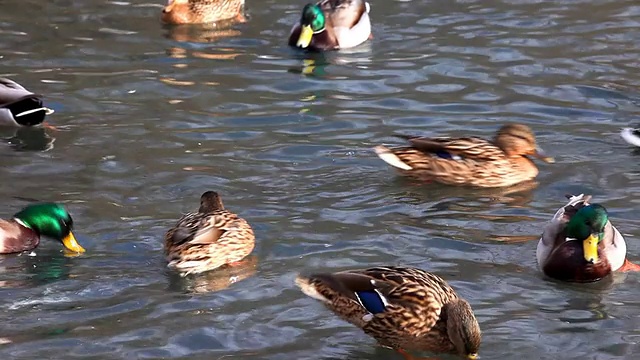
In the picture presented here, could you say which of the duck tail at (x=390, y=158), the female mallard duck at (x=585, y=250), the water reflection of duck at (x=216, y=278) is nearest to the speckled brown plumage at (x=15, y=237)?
the water reflection of duck at (x=216, y=278)

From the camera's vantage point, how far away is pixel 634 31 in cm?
1444

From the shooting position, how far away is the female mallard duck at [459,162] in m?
10.4

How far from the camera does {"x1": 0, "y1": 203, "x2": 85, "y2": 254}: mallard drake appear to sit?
8.77 metres

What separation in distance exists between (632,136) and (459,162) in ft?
4.85

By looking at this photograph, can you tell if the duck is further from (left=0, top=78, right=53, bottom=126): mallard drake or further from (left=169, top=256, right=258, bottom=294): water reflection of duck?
(left=0, top=78, right=53, bottom=126): mallard drake

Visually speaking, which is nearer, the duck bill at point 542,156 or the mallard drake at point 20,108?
the duck bill at point 542,156

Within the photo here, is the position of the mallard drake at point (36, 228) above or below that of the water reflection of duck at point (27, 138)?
above

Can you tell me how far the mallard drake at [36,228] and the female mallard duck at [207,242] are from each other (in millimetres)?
692

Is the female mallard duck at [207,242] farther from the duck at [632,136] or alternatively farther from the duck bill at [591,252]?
the duck at [632,136]

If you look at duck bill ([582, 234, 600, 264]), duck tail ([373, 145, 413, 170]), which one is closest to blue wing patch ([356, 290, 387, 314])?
duck bill ([582, 234, 600, 264])

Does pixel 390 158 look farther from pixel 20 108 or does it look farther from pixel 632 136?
pixel 20 108

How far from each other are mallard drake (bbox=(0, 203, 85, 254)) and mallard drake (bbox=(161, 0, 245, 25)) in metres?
6.38

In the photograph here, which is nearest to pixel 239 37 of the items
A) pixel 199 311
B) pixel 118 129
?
pixel 118 129

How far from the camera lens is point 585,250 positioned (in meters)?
8.54
